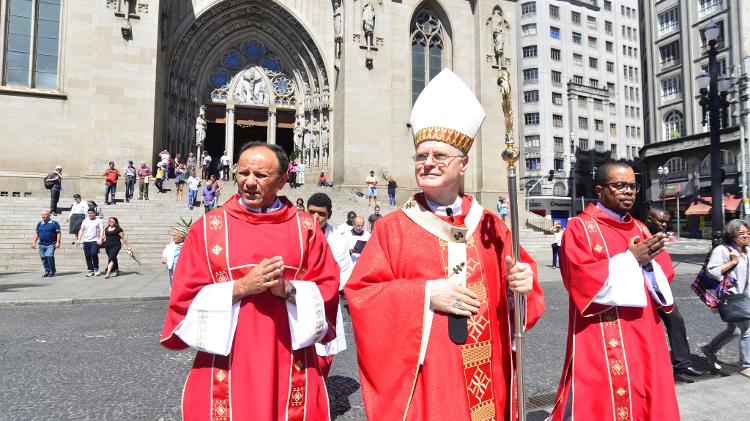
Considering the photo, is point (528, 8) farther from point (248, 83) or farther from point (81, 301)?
point (81, 301)

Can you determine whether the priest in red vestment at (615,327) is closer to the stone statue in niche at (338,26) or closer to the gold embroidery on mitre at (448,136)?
the gold embroidery on mitre at (448,136)

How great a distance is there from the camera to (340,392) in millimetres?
4227

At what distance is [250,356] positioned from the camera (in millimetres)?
2240

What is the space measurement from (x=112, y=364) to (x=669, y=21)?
44182 millimetres

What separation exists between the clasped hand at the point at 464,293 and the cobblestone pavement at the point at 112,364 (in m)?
2.10

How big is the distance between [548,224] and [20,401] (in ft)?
71.1

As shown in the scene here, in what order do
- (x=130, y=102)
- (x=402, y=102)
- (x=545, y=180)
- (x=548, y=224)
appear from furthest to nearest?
(x=545, y=180), (x=402, y=102), (x=548, y=224), (x=130, y=102)

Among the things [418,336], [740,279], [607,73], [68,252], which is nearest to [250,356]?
[418,336]

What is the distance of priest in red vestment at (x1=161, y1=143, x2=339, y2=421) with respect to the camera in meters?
2.18

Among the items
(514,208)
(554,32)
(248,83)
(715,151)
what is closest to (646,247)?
(514,208)

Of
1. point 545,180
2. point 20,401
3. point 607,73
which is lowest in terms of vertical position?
point 20,401

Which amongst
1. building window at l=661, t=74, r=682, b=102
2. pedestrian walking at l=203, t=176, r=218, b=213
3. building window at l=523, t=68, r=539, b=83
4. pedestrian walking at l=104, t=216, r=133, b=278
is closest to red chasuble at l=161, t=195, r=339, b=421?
pedestrian walking at l=104, t=216, r=133, b=278

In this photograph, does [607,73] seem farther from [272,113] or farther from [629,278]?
[629,278]

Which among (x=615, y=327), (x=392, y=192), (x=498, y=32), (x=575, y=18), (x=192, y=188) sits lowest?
(x=615, y=327)
